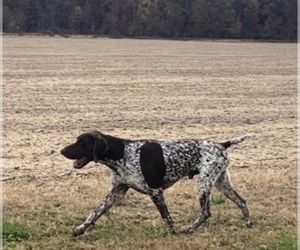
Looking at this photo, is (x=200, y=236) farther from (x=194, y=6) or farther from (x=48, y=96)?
(x=194, y=6)

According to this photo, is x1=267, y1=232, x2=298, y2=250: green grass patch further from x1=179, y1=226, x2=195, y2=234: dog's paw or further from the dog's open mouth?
the dog's open mouth

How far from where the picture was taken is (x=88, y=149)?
6875mm

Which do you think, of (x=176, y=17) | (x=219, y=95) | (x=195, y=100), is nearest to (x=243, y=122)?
(x=195, y=100)

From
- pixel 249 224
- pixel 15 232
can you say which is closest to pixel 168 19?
pixel 249 224

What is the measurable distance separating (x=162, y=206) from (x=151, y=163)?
0.50 m

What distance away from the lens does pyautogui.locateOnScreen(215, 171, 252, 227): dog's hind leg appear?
7543 mm

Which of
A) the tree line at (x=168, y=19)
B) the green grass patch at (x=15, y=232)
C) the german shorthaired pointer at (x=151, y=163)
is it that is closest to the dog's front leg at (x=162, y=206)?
the german shorthaired pointer at (x=151, y=163)

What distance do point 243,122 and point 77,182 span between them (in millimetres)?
8920

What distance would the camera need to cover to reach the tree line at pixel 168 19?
110125mm

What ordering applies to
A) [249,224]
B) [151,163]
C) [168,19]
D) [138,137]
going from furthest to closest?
1. [168,19]
2. [138,137]
3. [249,224]
4. [151,163]

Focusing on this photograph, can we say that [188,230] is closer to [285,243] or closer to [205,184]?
[205,184]

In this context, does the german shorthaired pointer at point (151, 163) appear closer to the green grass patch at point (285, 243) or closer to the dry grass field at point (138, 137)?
the dry grass field at point (138, 137)

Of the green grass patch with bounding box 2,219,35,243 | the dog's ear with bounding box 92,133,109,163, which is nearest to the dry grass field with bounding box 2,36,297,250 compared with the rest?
the green grass patch with bounding box 2,219,35,243

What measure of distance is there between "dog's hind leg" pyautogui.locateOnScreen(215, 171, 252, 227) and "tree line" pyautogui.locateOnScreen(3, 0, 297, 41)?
10018 cm
